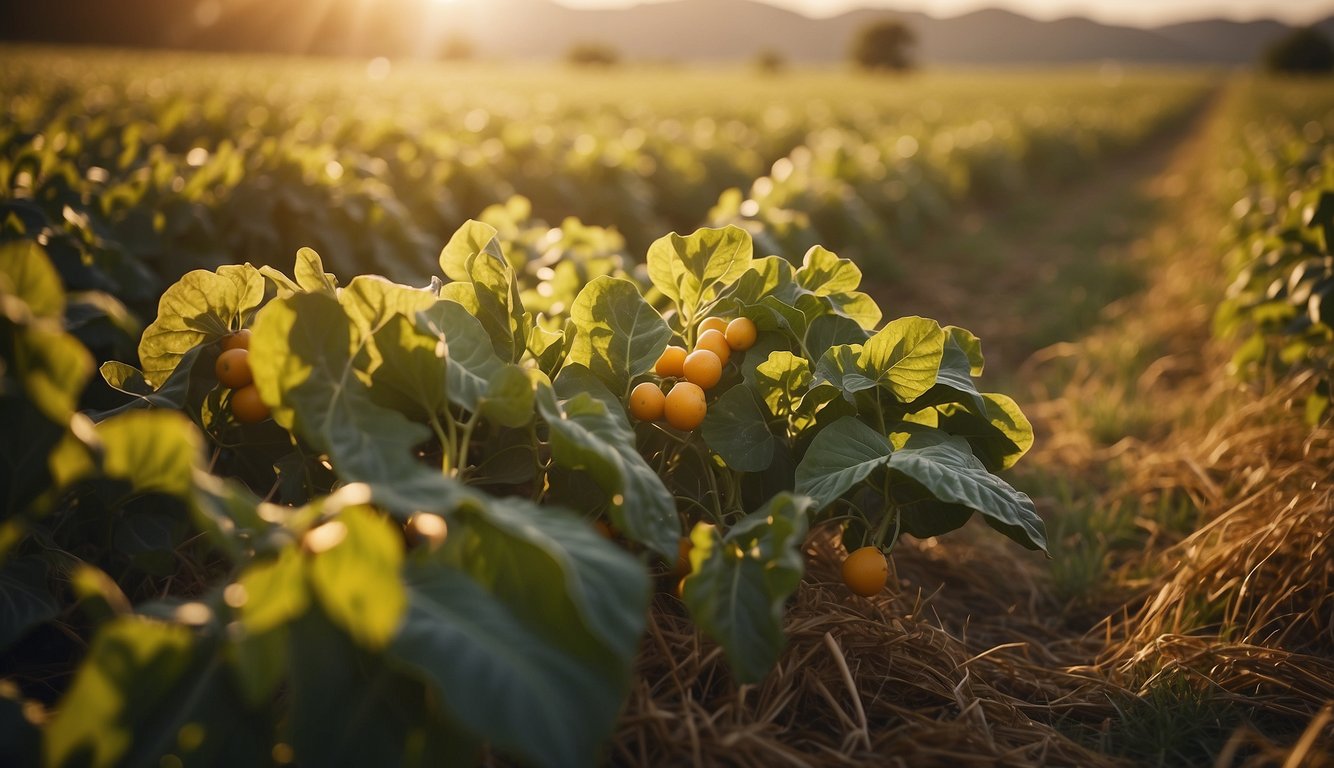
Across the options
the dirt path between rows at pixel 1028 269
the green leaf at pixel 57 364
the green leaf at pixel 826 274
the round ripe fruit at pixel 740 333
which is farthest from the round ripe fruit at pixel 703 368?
the dirt path between rows at pixel 1028 269

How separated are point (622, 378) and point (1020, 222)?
29.2 ft

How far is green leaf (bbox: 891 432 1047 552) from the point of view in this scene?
131cm

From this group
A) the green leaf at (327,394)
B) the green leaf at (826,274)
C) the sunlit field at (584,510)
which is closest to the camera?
the sunlit field at (584,510)

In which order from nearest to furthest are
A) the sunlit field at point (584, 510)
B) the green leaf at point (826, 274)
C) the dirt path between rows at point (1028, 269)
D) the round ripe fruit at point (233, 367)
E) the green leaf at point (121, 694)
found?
the green leaf at point (121, 694) → the sunlit field at point (584, 510) → the round ripe fruit at point (233, 367) → the green leaf at point (826, 274) → the dirt path between rows at point (1028, 269)

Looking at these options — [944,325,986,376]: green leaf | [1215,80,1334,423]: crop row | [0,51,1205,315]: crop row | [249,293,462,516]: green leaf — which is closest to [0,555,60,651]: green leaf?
[249,293,462,516]: green leaf

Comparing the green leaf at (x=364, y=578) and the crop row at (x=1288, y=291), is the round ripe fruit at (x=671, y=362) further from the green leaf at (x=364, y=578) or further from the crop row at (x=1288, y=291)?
the crop row at (x=1288, y=291)

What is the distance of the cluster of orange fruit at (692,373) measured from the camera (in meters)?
1.42

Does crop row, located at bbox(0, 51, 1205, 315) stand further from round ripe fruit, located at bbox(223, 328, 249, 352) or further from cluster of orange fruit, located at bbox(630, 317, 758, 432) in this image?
cluster of orange fruit, located at bbox(630, 317, 758, 432)

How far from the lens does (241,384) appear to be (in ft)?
4.48

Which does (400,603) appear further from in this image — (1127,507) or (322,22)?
(322,22)

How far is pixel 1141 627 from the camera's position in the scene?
2.00 meters

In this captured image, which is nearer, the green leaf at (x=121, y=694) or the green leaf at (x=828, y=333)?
the green leaf at (x=121, y=694)

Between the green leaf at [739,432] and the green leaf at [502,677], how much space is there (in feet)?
1.88

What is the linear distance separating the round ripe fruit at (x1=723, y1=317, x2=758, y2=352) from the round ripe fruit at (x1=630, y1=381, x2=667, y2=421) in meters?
0.25
